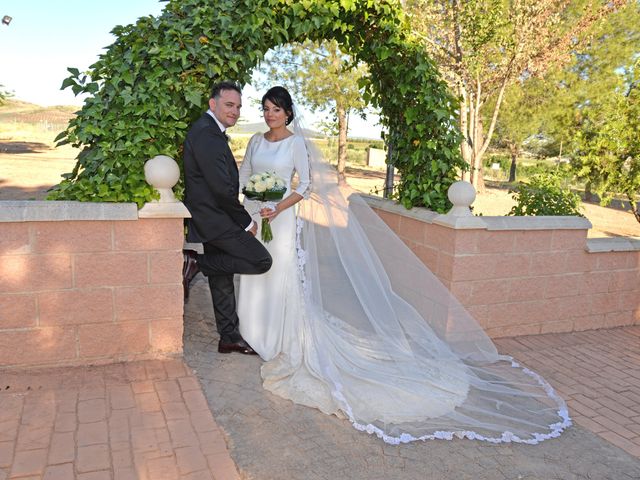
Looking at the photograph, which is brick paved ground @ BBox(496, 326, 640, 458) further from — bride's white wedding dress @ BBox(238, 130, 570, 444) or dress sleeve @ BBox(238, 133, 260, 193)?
dress sleeve @ BBox(238, 133, 260, 193)

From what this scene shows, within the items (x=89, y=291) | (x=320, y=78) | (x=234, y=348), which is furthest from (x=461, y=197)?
(x=320, y=78)

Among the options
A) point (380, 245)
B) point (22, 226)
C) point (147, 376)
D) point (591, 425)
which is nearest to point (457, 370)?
point (591, 425)

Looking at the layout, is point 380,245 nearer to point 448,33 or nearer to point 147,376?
point 147,376

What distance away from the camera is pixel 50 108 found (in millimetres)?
76312

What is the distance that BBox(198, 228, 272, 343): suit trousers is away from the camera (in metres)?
4.13

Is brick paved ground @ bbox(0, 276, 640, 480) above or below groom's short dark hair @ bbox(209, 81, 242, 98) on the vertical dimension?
below

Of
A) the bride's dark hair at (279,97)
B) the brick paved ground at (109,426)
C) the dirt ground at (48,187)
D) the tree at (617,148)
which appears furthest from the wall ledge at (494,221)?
the dirt ground at (48,187)

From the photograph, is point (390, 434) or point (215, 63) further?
point (215, 63)

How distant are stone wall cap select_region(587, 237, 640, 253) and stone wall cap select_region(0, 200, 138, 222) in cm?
463

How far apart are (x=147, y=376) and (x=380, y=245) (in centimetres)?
225

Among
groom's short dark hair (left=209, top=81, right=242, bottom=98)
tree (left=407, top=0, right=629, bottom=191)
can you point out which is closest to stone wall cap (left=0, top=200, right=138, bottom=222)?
groom's short dark hair (left=209, top=81, right=242, bottom=98)

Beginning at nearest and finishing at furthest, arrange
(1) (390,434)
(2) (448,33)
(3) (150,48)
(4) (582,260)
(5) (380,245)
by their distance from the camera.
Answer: (1) (390,434)
(3) (150,48)
(5) (380,245)
(4) (582,260)
(2) (448,33)

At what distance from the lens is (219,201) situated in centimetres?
401

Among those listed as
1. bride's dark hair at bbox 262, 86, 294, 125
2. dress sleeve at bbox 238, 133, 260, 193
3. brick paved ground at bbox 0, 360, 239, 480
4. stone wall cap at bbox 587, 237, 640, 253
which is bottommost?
brick paved ground at bbox 0, 360, 239, 480
